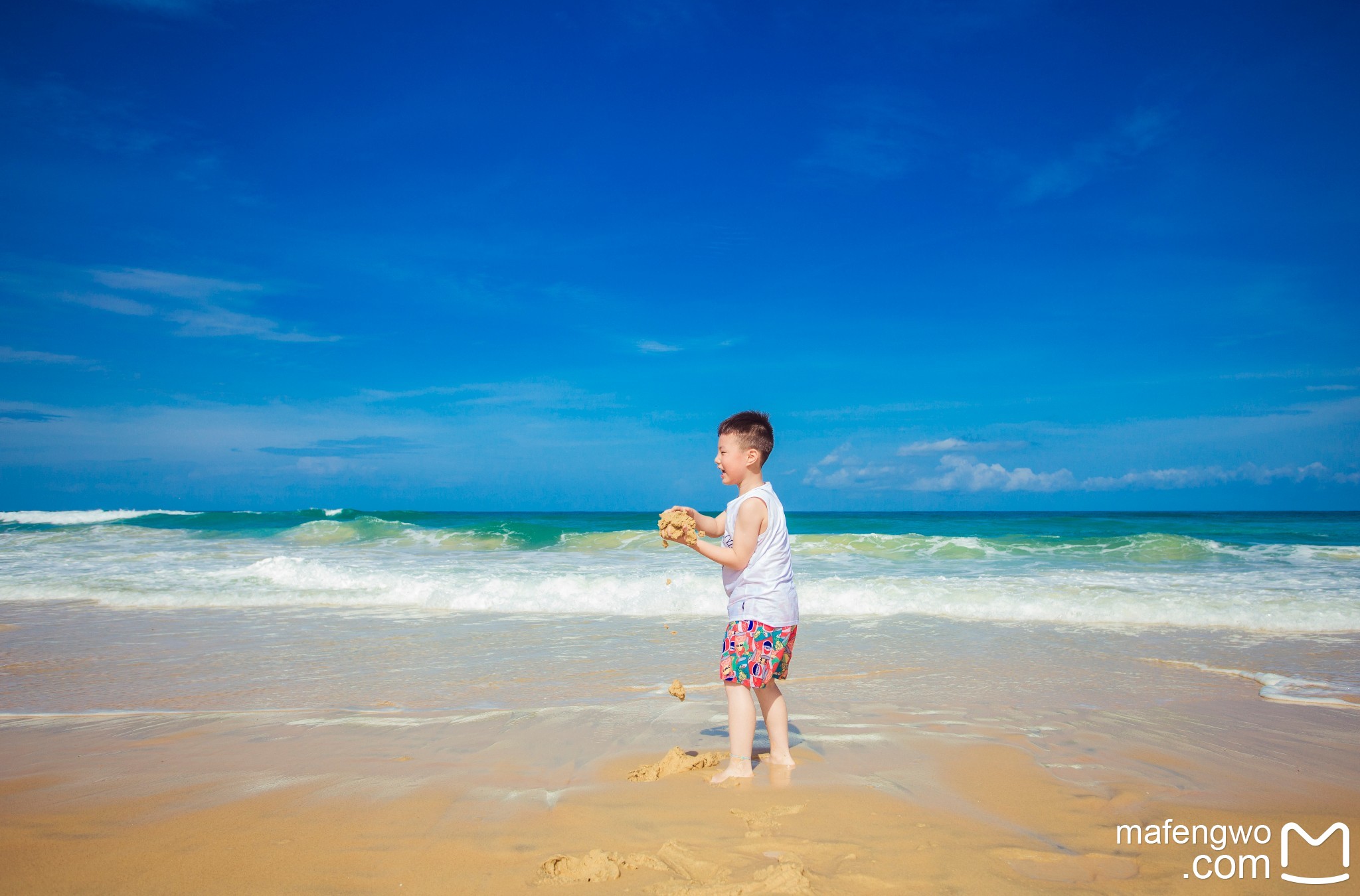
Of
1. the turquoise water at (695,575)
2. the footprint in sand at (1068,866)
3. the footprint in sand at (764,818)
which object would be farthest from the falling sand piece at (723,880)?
the turquoise water at (695,575)

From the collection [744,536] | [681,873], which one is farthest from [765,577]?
[681,873]

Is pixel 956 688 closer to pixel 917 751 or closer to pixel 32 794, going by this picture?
pixel 917 751

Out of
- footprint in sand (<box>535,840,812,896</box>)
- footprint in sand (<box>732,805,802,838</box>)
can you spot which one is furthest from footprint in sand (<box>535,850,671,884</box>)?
footprint in sand (<box>732,805,802,838</box>)

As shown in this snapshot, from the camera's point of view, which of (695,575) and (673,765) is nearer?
(673,765)

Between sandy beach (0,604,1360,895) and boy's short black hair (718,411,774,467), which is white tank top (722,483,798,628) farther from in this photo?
sandy beach (0,604,1360,895)

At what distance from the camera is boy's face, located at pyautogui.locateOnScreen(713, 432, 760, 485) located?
142 inches

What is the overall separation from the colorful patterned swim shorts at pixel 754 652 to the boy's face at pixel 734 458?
688mm

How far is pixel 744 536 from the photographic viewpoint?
350 cm

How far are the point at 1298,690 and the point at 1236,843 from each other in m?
3.58

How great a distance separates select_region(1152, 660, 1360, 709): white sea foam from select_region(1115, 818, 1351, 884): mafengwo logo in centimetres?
272

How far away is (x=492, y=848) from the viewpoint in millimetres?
2766

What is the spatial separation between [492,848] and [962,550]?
16.9 m

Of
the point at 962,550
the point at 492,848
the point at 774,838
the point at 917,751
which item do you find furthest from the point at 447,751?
the point at 962,550

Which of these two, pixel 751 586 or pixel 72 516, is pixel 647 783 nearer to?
pixel 751 586
